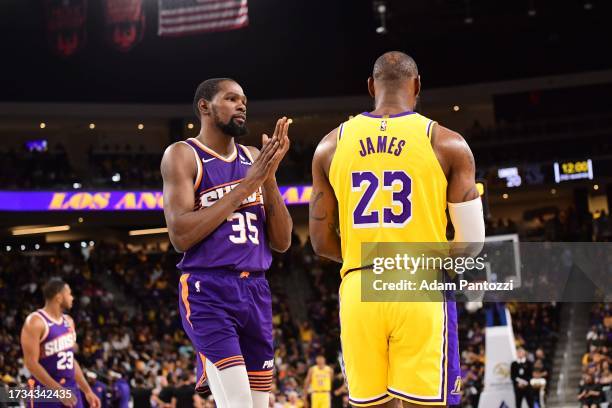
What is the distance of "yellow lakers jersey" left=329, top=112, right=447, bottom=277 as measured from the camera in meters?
4.04

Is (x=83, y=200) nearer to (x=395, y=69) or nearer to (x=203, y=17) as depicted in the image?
(x=203, y=17)

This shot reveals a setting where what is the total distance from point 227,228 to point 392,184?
A: 5.07ft

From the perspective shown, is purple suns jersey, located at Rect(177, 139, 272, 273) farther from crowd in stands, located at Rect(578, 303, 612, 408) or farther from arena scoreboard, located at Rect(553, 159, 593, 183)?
arena scoreboard, located at Rect(553, 159, 593, 183)

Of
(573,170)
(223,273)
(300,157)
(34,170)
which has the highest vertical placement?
(300,157)

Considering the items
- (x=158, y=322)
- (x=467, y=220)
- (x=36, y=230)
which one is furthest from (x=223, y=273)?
(x=36, y=230)

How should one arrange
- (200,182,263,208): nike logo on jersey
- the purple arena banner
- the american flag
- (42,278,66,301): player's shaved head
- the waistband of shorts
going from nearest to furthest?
1. the waistband of shorts
2. (200,182,263,208): nike logo on jersey
3. (42,278,66,301): player's shaved head
4. the american flag
5. the purple arena banner

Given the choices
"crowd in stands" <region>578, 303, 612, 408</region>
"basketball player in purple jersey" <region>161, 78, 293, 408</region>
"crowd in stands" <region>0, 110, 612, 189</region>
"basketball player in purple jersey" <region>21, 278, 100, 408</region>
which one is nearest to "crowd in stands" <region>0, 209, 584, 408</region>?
"crowd in stands" <region>578, 303, 612, 408</region>

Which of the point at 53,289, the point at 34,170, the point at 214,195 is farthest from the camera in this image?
the point at 34,170

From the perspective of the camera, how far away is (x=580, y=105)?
33312 mm

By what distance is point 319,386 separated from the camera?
61.9ft

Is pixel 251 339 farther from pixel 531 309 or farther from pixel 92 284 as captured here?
pixel 92 284

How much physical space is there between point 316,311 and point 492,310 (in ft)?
36.5

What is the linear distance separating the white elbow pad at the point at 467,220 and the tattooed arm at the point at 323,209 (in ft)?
1.86

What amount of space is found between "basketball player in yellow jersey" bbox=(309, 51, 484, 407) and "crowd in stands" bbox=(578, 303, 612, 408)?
519 inches
